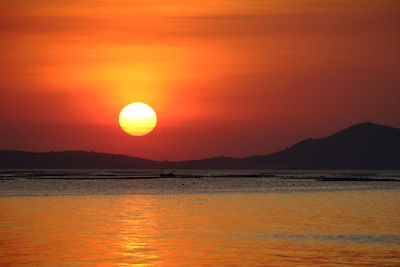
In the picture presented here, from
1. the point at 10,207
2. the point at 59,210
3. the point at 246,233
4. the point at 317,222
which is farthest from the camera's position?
the point at 10,207

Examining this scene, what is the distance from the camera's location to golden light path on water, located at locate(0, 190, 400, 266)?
37688 mm

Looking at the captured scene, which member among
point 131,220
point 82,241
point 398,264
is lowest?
point 398,264

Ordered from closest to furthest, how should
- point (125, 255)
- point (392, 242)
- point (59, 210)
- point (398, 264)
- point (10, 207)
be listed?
point (398, 264)
point (125, 255)
point (392, 242)
point (59, 210)
point (10, 207)

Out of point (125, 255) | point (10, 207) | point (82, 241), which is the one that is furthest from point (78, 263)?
point (10, 207)

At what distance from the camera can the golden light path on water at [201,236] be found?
37.7m

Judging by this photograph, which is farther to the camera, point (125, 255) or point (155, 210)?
point (155, 210)

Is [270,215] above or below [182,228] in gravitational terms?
above

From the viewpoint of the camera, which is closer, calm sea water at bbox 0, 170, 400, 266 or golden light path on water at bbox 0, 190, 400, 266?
calm sea water at bbox 0, 170, 400, 266

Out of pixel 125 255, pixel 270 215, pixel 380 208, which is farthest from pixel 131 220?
pixel 380 208

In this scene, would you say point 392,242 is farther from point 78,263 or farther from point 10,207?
point 10,207

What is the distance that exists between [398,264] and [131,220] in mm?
28753

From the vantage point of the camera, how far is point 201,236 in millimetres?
47625

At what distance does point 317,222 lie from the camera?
58.2m

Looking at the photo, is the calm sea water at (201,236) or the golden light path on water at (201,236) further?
the golden light path on water at (201,236)
